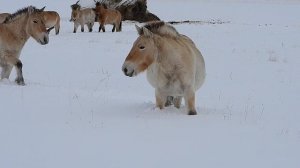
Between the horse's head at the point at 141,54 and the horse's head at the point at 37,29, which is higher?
the horse's head at the point at 37,29

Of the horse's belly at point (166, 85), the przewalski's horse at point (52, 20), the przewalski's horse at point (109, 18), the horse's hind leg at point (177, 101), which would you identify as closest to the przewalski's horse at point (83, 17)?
the przewalski's horse at point (109, 18)

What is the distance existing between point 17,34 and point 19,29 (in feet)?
0.38

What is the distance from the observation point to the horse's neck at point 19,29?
928 centimetres

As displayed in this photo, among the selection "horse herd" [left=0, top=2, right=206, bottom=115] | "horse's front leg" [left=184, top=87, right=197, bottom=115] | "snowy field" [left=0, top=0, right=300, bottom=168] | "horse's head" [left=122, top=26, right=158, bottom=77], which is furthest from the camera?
"horse's front leg" [left=184, top=87, right=197, bottom=115]

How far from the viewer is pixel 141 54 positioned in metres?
6.54

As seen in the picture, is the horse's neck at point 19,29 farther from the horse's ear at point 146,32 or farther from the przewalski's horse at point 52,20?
the przewalski's horse at point 52,20

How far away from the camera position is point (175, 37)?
729 centimetres

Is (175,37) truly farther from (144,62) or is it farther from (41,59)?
(41,59)

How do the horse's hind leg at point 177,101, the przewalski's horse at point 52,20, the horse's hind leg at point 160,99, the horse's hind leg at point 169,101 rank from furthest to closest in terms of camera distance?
the przewalski's horse at point 52,20
the horse's hind leg at point 169,101
the horse's hind leg at point 177,101
the horse's hind leg at point 160,99

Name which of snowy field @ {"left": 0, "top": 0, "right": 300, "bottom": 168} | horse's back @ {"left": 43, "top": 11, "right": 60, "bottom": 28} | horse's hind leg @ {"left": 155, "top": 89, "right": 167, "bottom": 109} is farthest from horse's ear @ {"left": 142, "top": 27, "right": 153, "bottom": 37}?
horse's back @ {"left": 43, "top": 11, "right": 60, "bottom": 28}

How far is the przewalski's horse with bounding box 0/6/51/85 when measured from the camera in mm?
9133

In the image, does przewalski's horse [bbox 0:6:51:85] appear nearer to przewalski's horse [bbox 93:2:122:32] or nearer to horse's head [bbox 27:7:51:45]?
horse's head [bbox 27:7:51:45]

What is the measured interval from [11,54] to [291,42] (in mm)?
12143

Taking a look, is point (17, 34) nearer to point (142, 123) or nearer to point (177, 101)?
point (177, 101)
